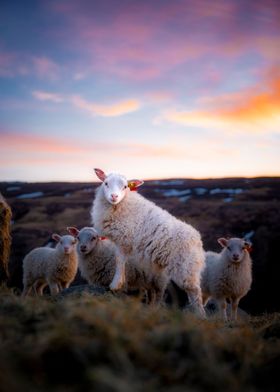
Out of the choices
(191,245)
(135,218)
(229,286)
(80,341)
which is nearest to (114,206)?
(135,218)

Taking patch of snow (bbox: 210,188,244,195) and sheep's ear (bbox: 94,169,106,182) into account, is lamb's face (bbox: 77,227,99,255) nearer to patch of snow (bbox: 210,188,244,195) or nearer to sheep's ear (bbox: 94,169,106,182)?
sheep's ear (bbox: 94,169,106,182)

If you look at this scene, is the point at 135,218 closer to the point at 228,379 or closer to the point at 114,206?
the point at 114,206

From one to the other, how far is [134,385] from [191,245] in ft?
19.0

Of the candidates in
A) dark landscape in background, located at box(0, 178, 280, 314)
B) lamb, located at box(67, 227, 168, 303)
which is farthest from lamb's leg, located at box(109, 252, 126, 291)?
dark landscape in background, located at box(0, 178, 280, 314)

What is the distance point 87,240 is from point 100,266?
77 centimetres

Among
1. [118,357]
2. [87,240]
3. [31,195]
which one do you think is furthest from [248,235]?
[31,195]

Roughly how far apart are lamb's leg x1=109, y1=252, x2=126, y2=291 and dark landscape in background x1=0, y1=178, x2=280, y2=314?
967 cm

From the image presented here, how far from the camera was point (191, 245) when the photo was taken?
7.77 metres

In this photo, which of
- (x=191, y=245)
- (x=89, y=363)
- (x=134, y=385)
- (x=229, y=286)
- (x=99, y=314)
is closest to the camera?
(x=134, y=385)

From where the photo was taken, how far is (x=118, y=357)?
2.44m

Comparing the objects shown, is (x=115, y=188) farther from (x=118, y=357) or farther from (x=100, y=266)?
(x=118, y=357)

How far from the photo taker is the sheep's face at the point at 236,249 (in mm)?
11055

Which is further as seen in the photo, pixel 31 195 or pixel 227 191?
pixel 31 195

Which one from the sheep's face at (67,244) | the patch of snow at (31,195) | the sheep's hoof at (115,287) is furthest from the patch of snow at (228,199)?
the sheep's hoof at (115,287)
